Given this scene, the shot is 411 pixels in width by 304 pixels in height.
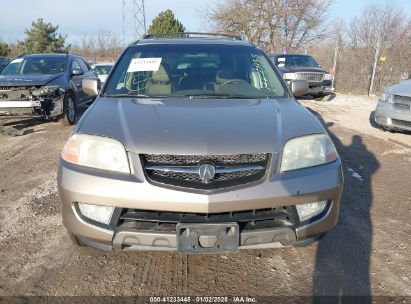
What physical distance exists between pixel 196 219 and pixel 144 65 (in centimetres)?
197

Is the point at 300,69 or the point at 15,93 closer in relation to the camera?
the point at 15,93

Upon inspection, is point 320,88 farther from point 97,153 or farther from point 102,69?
point 97,153

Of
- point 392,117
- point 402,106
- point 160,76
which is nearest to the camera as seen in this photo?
point 160,76

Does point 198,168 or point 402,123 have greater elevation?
point 198,168

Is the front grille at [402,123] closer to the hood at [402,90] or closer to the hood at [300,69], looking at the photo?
the hood at [402,90]

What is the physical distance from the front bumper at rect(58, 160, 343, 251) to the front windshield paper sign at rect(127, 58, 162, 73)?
1490 millimetres

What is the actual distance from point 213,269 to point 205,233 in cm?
73

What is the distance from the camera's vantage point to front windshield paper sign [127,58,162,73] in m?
3.79

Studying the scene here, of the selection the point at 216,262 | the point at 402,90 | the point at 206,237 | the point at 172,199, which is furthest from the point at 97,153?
the point at 402,90

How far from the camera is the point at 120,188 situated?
2393 mm

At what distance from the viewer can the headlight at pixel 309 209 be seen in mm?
2574

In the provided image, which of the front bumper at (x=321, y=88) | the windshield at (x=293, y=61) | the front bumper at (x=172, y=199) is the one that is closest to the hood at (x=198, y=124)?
the front bumper at (x=172, y=199)

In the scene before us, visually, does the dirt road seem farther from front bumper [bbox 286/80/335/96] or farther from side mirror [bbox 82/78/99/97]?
front bumper [bbox 286/80/335/96]

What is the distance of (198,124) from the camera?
271 centimetres
